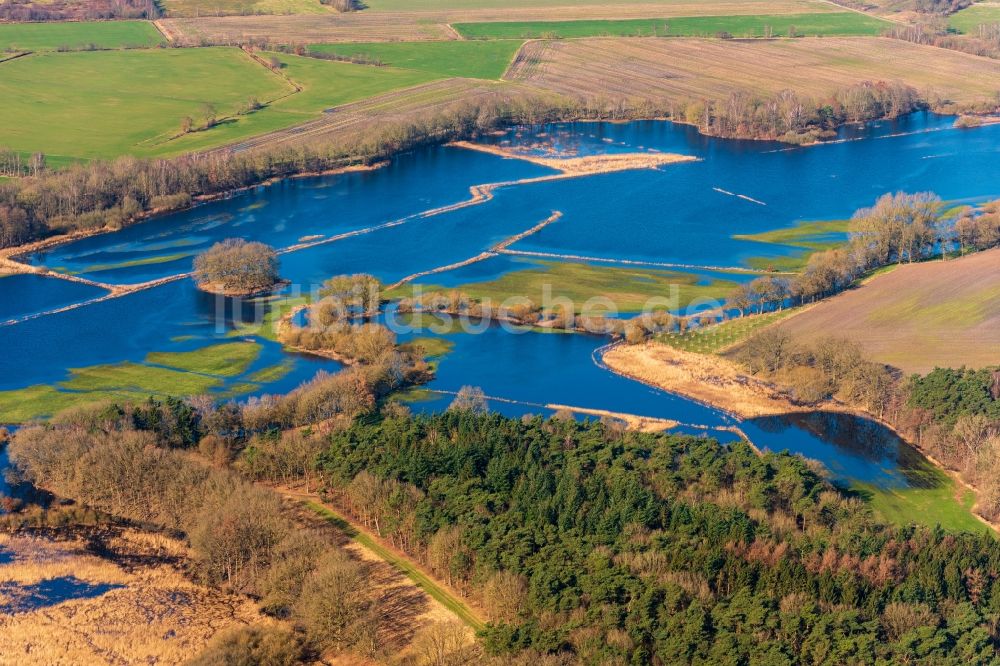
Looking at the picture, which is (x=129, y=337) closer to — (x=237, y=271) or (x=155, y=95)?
(x=237, y=271)

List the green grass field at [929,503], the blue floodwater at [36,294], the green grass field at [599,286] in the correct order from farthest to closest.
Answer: the blue floodwater at [36,294]
the green grass field at [599,286]
the green grass field at [929,503]

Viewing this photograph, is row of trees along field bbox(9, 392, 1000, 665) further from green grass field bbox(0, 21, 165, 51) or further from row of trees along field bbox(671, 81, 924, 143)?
green grass field bbox(0, 21, 165, 51)

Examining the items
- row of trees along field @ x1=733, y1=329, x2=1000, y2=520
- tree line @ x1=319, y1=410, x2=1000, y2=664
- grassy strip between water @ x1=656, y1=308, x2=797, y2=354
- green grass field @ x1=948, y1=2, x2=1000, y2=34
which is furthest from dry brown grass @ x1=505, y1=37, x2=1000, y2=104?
tree line @ x1=319, y1=410, x2=1000, y2=664


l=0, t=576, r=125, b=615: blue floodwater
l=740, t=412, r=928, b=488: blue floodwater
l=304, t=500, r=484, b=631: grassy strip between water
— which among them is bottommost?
l=0, t=576, r=125, b=615: blue floodwater

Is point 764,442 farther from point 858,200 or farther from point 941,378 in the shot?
point 858,200

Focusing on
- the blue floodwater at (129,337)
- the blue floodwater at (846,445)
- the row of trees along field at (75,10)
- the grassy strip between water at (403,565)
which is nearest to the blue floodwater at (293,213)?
the blue floodwater at (129,337)

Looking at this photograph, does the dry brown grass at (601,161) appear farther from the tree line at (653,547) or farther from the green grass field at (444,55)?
the tree line at (653,547)
